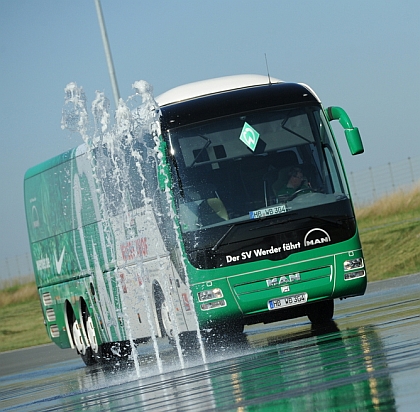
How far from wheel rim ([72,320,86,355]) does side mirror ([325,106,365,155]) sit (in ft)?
22.0

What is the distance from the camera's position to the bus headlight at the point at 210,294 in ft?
55.7

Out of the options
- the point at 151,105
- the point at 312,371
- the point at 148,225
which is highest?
the point at 151,105

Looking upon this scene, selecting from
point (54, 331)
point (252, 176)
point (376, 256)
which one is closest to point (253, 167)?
point (252, 176)

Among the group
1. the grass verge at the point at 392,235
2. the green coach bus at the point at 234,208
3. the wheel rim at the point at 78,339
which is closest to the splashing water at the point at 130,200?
the green coach bus at the point at 234,208

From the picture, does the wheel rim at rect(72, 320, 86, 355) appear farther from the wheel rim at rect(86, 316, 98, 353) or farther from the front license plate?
the front license plate

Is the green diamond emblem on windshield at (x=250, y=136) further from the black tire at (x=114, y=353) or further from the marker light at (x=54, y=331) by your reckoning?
the marker light at (x=54, y=331)

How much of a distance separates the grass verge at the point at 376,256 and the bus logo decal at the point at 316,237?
13478mm

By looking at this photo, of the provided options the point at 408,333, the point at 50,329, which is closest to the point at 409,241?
the point at 50,329

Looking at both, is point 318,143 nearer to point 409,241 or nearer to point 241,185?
point 241,185

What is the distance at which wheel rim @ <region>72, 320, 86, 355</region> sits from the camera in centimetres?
2233

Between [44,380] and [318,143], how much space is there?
5.42 m

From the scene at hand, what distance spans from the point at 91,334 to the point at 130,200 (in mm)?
4136

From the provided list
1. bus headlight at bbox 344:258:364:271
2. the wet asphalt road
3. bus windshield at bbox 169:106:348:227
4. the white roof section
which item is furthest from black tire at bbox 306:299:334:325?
the white roof section

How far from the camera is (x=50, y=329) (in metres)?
23.8
